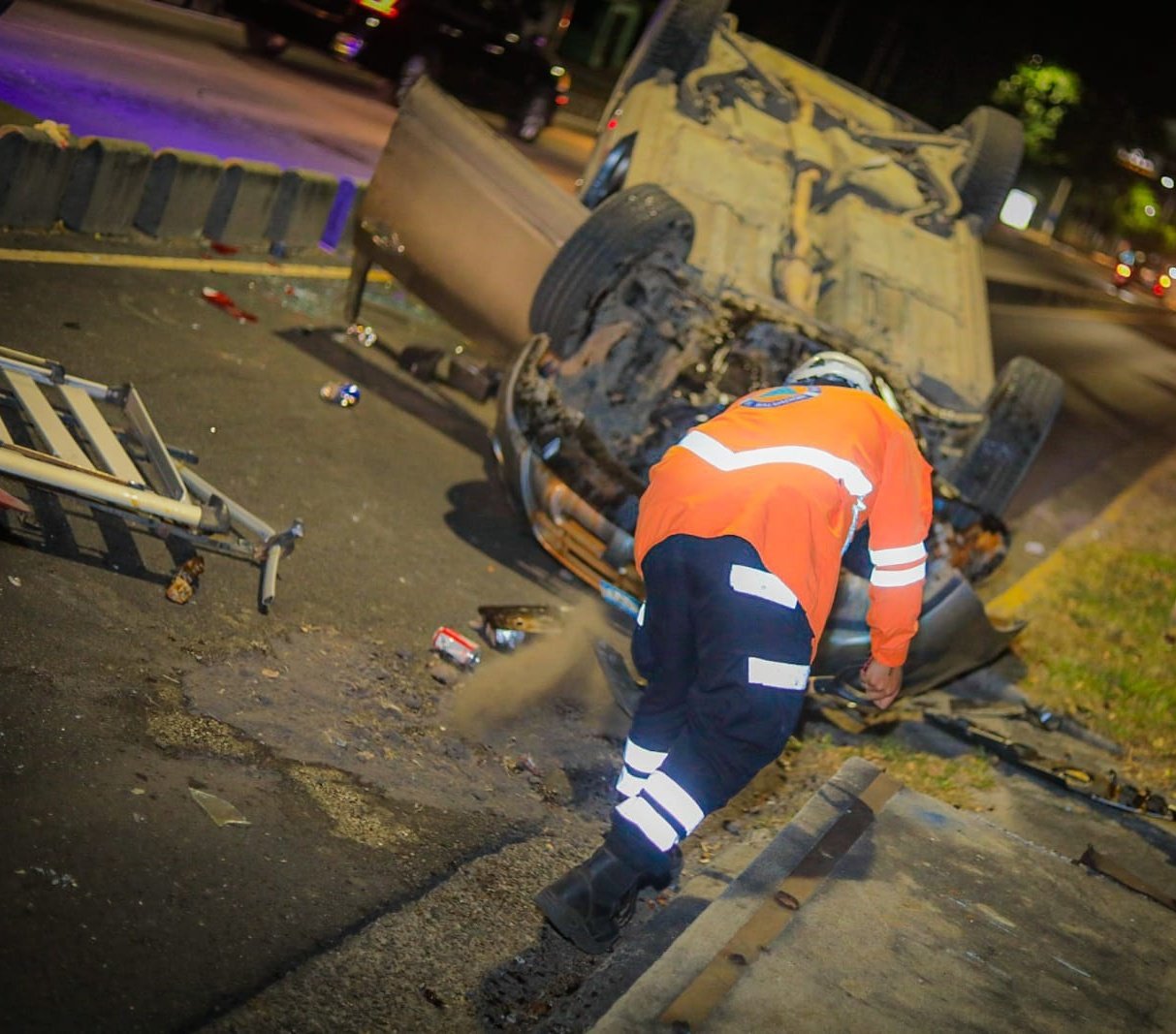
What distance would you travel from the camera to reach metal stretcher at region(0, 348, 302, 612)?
395 centimetres

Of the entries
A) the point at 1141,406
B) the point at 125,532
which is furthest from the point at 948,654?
the point at 1141,406

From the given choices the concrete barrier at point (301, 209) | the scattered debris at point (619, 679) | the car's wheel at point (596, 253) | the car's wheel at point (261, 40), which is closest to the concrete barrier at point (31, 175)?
the concrete barrier at point (301, 209)

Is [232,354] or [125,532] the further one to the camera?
[232,354]

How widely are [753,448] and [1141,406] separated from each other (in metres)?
15.0

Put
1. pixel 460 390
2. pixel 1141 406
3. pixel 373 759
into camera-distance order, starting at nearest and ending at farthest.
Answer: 1. pixel 373 759
2. pixel 460 390
3. pixel 1141 406

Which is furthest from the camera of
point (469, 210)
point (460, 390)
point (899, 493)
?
point (460, 390)

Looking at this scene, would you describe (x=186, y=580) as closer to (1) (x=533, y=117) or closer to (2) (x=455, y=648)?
(2) (x=455, y=648)

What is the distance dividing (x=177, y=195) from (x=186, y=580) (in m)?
4.76

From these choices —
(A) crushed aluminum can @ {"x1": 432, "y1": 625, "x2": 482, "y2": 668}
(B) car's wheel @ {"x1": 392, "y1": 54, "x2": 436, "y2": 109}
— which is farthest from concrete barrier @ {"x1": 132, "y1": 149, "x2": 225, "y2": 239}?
(B) car's wheel @ {"x1": 392, "y1": 54, "x2": 436, "y2": 109}

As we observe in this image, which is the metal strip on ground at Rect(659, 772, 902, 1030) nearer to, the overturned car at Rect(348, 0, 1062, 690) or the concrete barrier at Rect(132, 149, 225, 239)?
the overturned car at Rect(348, 0, 1062, 690)

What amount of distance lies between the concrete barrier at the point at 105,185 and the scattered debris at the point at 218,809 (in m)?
5.32

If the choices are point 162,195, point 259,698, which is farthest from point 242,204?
point 259,698

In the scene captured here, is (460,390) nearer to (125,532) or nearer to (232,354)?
(232,354)

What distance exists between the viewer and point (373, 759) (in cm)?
375
